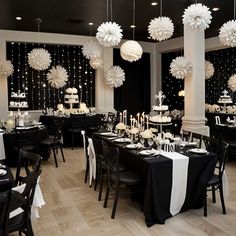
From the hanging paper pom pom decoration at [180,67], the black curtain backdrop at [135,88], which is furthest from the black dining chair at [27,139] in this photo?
the black curtain backdrop at [135,88]

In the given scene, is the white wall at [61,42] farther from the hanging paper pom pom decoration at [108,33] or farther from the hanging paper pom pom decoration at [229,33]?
the hanging paper pom pom decoration at [229,33]

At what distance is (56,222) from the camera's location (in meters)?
3.71

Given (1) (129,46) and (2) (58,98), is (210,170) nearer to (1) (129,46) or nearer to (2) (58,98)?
(1) (129,46)

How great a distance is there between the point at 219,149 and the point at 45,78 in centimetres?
739

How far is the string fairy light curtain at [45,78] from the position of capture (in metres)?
9.72

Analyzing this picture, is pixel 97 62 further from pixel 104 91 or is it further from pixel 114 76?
pixel 104 91

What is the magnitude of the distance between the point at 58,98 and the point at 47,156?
370 centimetres

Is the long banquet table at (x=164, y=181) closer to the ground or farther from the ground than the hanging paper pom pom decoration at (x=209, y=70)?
closer to the ground

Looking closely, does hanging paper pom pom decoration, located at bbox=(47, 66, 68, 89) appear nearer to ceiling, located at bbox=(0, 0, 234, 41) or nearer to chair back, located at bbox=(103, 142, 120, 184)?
ceiling, located at bbox=(0, 0, 234, 41)

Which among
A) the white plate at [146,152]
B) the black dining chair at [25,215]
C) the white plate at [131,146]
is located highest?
the white plate at [131,146]

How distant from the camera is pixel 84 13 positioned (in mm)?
7078

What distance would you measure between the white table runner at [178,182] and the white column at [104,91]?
6.67 meters

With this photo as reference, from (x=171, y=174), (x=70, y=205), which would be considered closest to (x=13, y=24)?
(x=70, y=205)

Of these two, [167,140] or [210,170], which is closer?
[210,170]
